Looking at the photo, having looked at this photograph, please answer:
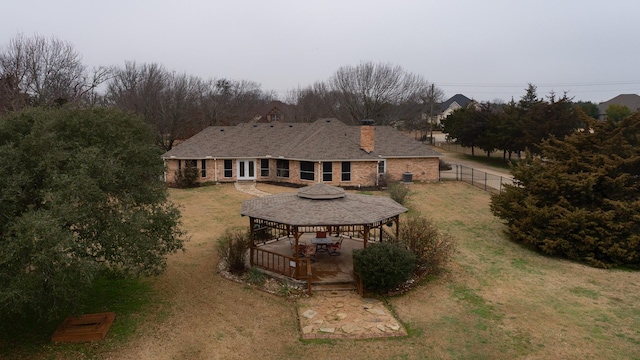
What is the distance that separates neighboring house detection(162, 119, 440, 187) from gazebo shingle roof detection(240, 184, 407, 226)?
14741mm

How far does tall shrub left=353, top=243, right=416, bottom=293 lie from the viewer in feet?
40.0

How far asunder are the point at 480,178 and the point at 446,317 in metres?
26.9

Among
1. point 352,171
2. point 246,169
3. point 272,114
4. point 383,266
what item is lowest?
point 383,266

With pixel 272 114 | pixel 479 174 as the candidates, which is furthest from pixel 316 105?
pixel 479 174

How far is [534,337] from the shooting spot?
1001 cm

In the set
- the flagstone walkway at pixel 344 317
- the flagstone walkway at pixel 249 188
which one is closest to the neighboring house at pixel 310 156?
the flagstone walkway at pixel 249 188

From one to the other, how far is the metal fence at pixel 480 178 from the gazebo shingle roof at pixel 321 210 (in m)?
18.8

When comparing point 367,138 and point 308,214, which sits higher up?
point 367,138

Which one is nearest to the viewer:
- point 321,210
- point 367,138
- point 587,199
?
point 321,210

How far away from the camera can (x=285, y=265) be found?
14.4m

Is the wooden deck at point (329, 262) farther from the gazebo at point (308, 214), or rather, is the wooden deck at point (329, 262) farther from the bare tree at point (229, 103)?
the bare tree at point (229, 103)

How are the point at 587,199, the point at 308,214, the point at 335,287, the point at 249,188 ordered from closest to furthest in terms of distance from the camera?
the point at 335,287 < the point at 308,214 < the point at 587,199 < the point at 249,188

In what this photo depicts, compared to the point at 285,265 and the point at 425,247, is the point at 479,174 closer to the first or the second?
the point at 425,247

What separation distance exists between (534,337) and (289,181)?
2334 cm
